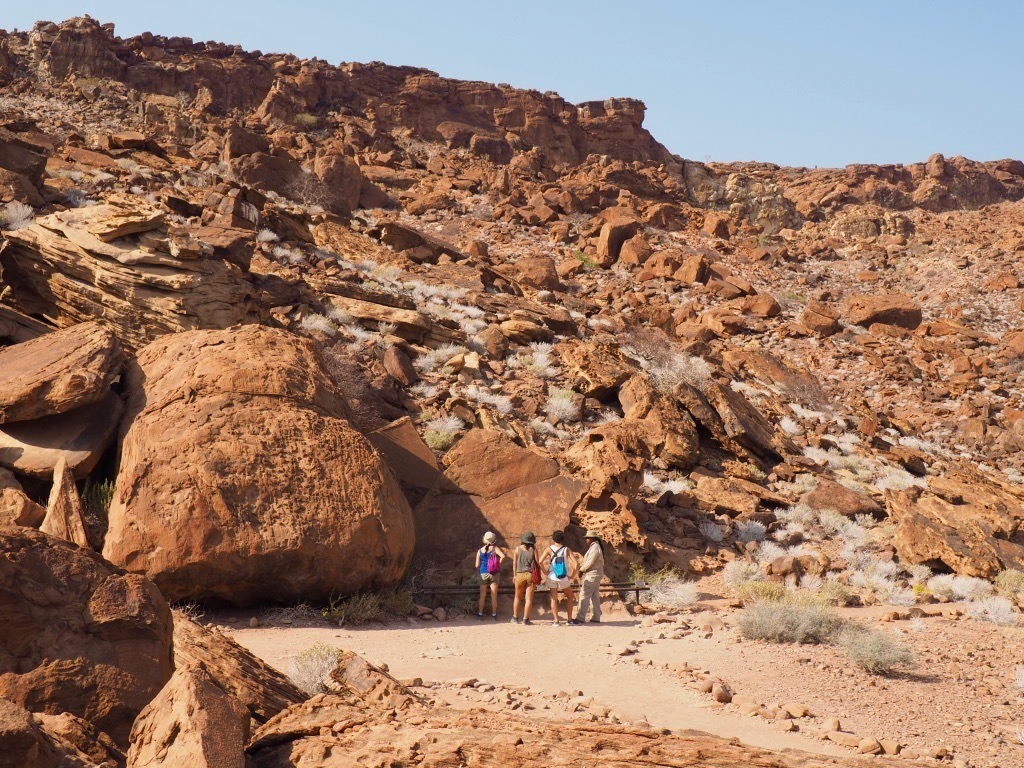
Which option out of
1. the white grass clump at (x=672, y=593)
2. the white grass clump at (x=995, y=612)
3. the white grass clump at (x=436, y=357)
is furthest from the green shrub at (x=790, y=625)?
the white grass clump at (x=436, y=357)

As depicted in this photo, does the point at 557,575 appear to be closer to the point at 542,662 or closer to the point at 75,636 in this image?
the point at 542,662

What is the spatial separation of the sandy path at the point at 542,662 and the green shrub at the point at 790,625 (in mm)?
1100

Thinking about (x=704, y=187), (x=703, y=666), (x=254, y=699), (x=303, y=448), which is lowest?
(x=703, y=666)

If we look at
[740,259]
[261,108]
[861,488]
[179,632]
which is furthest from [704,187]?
[179,632]

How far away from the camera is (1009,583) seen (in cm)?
1128

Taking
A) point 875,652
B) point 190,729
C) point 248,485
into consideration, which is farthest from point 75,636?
point 875,652

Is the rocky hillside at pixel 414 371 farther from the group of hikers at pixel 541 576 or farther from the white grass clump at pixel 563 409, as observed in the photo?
the group of hikers at pixel 541 576

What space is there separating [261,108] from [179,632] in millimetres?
38717

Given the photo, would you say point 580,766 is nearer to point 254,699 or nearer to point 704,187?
point 254,699

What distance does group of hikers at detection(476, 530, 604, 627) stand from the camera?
9.38 meters

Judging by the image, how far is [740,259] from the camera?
107 ft

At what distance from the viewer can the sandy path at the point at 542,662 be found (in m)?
6.39

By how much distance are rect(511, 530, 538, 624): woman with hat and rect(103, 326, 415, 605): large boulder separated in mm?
1295

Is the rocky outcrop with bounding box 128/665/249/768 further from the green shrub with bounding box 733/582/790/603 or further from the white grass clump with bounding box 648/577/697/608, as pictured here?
the green shrub with bounding box 733/582/790/603
